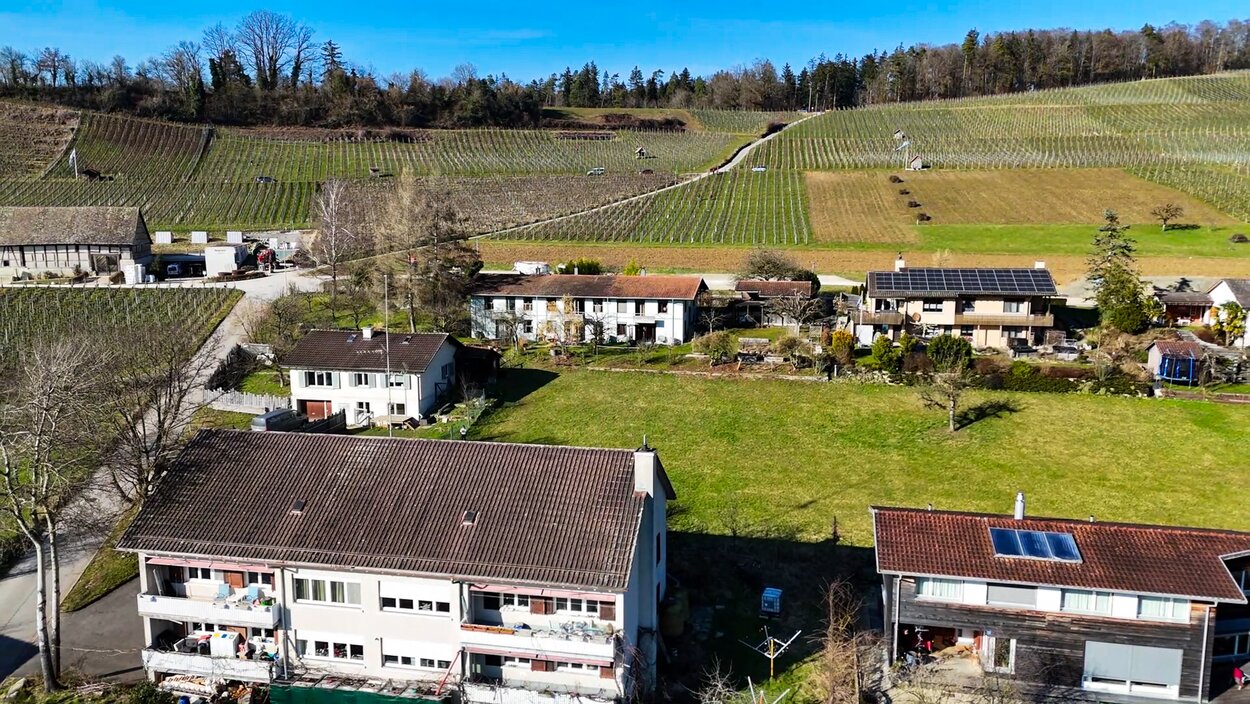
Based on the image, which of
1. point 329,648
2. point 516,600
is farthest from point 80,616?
point 516,600

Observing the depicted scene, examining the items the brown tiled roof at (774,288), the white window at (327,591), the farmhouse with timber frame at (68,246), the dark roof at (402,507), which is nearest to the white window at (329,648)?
the white window at (327,591)

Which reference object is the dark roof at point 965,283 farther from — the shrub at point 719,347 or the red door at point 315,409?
the red door at point 315,409

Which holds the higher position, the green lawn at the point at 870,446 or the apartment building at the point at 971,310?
the apartment building at the point at 971,310

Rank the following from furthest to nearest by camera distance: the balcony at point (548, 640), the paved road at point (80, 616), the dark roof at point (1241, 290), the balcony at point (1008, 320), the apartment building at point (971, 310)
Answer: the apartment building at point (971, 310) < the balcony at point (1008, 320) < the dark roof at point (1241, 290) < the paved road at point (80, 616) < the balcony at point (548, 640)

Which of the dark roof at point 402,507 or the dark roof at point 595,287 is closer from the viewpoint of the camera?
the dark roof at point 402,507

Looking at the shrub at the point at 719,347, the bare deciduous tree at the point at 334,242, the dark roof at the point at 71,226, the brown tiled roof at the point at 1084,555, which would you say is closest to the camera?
the brown tiled roof at the point at 1084,555

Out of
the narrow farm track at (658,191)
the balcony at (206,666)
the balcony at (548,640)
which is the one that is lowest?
the balcony at (206,666)

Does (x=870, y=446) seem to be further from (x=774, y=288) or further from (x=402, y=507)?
(x=774, y=288)
